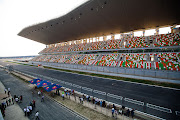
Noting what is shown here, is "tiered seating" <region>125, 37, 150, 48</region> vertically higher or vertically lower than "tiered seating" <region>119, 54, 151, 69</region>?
higher

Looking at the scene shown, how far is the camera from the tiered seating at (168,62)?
19594mm

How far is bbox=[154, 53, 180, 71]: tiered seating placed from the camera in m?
19.6

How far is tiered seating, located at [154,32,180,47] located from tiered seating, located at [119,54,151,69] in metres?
6.13

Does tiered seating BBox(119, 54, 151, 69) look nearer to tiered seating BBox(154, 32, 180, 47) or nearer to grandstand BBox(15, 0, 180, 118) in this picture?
grandstand BBox(15, 0, 180, 118)

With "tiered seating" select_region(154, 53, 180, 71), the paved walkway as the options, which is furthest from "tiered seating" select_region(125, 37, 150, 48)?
the paved walkway

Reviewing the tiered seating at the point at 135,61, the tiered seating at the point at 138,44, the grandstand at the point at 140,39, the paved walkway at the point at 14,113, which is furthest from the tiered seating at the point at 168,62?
the paved walkway at the point at 14,113

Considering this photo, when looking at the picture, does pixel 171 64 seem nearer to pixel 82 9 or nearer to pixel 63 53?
pixel 82 9

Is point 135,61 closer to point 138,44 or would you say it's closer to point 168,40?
point 138,44

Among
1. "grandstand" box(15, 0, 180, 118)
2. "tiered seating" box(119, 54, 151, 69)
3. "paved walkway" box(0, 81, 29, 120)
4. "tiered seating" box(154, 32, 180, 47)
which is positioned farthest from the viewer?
"tiered seating" box(154, 32, 180, 47)

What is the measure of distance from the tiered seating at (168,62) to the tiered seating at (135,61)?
94.1 inches

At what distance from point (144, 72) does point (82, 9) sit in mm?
23465

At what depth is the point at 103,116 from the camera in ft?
30.8

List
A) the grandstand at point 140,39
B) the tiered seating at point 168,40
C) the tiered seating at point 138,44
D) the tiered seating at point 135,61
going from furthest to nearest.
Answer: the tiered seating at point 138,44 < the tiered seating at point 168,40 < the tiered seating at point 135,61 < the grandstand at point 140,39

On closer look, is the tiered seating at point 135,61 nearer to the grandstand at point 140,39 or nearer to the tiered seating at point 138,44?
the grandstand at point 140,39
